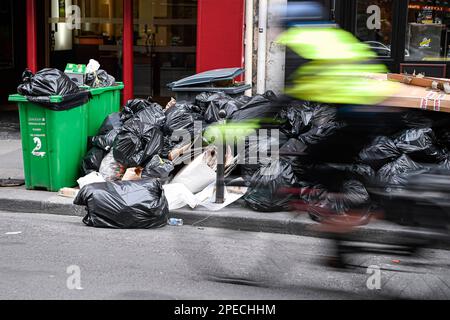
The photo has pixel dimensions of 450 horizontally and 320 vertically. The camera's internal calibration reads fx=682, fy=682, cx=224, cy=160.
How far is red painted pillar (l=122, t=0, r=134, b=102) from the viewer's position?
39.4 feet

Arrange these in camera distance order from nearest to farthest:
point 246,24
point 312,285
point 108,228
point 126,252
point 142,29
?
1. point 312,285
2. point 126,252
3. point 108,228
4. point 246,24
5. point 142,29

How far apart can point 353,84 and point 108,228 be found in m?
3.38

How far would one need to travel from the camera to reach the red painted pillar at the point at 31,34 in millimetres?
11914

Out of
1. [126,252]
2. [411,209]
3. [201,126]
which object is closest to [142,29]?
[201,126]

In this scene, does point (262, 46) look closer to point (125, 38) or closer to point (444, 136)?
point (125, 38)

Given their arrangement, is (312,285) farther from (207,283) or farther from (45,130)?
(45,130)

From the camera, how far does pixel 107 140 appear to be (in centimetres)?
812

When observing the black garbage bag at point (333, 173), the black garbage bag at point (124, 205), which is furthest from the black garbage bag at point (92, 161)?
the black garbage bag at point (333, 173)

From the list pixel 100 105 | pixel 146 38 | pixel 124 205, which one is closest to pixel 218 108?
pixel 100 105

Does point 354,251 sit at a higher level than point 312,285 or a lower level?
higher

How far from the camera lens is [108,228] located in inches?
266

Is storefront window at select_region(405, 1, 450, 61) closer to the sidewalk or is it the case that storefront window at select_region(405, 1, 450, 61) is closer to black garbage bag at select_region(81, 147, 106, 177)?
the sidewalk

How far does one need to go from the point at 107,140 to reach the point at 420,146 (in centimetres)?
359

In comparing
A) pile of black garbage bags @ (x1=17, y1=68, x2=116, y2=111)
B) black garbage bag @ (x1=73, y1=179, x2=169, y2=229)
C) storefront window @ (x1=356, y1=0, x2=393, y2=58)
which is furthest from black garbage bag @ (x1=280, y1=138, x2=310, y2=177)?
storefront window @ (x1=356, y1=0, x2=393, y2=58)
